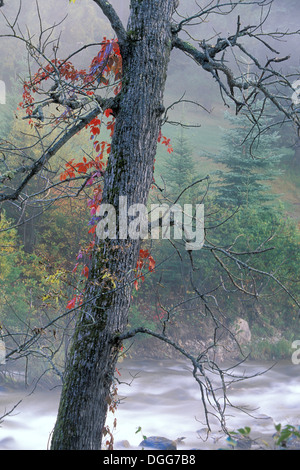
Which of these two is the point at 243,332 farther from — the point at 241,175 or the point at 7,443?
the point at 7,443

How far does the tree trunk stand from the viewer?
9.73 feet

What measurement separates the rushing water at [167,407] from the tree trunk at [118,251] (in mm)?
5876

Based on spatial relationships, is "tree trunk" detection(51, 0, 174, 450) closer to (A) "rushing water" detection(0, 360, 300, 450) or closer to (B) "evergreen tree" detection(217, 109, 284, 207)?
(A) "rushing water" detection(0, 360, 300, 450)

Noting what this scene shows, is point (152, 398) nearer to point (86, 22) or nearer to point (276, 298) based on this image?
point (276, 298)

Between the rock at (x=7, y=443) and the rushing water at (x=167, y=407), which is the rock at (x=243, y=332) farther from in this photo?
the rock at (x=7, y=443)

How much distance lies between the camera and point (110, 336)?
3.03 meters

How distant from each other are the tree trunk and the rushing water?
5.88m

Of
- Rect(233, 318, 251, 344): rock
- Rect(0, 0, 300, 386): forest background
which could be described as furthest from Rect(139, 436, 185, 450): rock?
Rect(233, 318, 251, 344): rock

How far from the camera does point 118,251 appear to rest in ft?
10.3

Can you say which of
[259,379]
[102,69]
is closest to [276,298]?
[259,379]

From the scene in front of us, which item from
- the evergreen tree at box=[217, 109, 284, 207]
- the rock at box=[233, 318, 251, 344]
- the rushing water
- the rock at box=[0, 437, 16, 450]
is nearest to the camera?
the rock at box=[0, 437, 16, 450]

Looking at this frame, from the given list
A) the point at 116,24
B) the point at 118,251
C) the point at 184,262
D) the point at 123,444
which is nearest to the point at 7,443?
the point at 123,444

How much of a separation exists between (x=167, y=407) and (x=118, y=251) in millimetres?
9419
